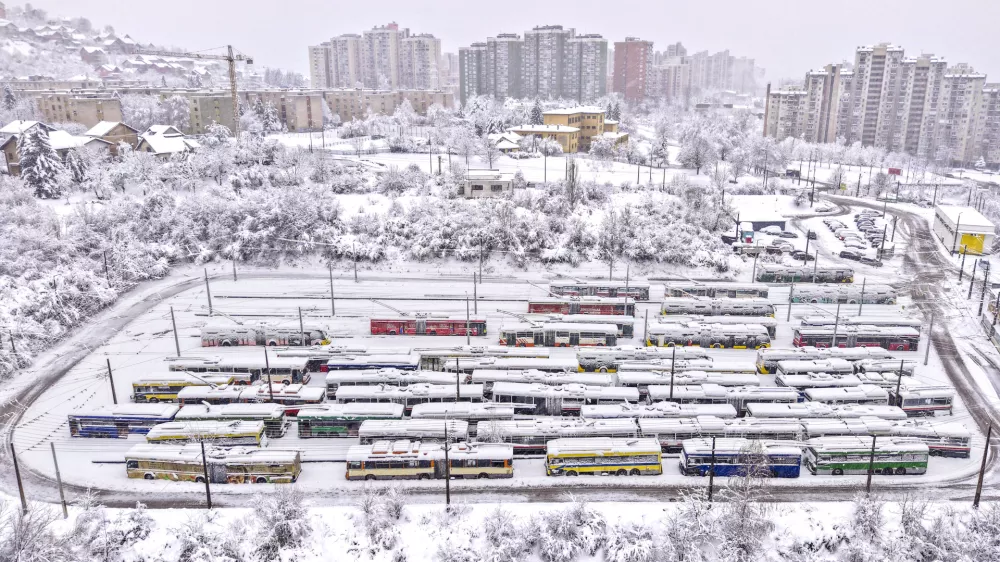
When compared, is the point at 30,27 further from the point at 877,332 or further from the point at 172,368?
the point at 877,332

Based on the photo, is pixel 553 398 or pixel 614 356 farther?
pixel 614 356

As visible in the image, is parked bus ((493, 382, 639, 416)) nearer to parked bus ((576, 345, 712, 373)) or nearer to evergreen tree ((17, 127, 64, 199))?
parked bus ((576, 345, 712, 373))

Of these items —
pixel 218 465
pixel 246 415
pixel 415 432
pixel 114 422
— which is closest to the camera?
pixel 218 465

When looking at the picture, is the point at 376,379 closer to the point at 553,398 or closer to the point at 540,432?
the point at 553,398

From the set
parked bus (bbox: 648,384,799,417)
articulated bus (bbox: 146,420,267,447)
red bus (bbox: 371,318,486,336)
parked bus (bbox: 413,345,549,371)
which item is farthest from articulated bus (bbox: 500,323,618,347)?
articulated bus (bbox: 146,420,267,447)

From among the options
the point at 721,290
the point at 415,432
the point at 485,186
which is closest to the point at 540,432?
the point at 415,432

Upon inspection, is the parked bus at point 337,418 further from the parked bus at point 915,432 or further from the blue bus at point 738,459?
the parked bus at point 915,432
